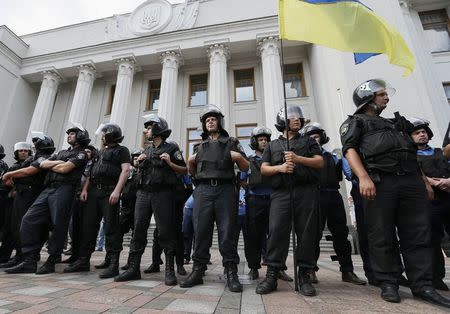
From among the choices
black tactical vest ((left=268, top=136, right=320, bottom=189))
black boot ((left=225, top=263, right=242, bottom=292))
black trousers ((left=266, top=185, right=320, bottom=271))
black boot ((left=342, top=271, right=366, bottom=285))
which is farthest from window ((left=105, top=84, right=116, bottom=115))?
black boot ((left=342, top=271, right=366, bottom=285))

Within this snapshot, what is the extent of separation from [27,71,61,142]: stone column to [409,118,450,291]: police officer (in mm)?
17930

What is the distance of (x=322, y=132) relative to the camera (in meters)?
3.99

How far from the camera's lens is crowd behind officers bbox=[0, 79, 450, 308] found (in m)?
2.36

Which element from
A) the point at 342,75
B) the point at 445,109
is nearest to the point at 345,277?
the point at 342,75

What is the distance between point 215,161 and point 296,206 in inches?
38.8

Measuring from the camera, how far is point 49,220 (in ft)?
12.1

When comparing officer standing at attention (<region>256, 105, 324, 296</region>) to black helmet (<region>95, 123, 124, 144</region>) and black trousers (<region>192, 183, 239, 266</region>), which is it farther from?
black helmet (<region>95, 123, 124, 144</region>)

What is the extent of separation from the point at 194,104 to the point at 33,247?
1325cm

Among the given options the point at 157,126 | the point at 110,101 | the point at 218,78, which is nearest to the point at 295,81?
the point at 218,78

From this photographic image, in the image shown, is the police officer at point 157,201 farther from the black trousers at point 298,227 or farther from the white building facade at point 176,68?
the white building facade at point 176,68

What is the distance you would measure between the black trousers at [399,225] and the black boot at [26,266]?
13.1ft

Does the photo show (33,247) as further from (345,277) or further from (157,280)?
(345,277)

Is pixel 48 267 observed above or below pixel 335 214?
below

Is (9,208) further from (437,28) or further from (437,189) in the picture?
(437,28)
